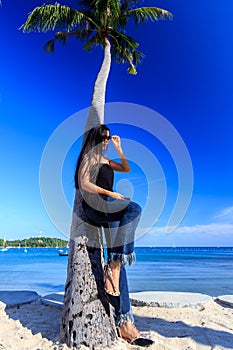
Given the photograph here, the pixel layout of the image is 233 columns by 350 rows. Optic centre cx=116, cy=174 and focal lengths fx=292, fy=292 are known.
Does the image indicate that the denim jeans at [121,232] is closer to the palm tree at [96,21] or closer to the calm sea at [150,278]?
the palm tree at [96,21]

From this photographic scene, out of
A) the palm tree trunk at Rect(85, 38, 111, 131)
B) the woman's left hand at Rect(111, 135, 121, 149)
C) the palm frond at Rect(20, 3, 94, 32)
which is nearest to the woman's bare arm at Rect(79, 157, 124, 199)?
the woman's left hand at Rect(111, 135, 121, 149)

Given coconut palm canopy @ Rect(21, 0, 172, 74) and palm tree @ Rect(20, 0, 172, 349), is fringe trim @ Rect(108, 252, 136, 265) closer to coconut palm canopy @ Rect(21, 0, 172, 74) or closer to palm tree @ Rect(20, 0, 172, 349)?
palm tree @ Rect(20, 0, 172, 349)

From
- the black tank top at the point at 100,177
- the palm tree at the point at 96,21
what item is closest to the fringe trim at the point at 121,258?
the black tank top at the point at 100,177

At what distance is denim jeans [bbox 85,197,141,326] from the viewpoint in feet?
11.7

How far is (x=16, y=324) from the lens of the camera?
14.8ft

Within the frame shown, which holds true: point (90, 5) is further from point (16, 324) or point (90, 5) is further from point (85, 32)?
point (16, 324)

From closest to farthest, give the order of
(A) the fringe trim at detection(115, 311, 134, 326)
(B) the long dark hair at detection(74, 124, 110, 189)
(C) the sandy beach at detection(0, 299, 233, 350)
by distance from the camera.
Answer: (C) the sandy beach at detection(0, 299, 233, 350), (A) the fringe trim at detection(115, 311, 134, 326), (B) the long dark hair at detection(74, 124, 110, 189)

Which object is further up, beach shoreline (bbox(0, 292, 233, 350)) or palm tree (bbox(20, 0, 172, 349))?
palm tree (bbox(20, 0, 172, 349))

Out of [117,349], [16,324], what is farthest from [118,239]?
[16,324]

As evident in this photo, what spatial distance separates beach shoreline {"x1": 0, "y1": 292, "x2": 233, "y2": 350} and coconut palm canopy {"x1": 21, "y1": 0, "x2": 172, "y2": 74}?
255 inches

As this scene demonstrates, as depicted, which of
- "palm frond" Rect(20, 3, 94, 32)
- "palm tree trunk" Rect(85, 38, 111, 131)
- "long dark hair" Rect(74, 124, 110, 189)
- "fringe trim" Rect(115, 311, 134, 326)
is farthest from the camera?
"palm frond" Rect(20, 3, 94, 32)

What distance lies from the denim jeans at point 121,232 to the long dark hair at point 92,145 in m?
0.63

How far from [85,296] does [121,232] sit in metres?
0.92

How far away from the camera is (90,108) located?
16.5 ft
